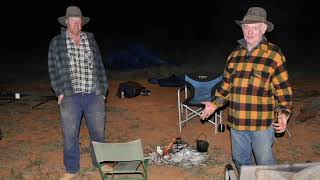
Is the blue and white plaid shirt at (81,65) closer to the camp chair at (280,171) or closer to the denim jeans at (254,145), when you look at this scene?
the denim jeans at (254,145)

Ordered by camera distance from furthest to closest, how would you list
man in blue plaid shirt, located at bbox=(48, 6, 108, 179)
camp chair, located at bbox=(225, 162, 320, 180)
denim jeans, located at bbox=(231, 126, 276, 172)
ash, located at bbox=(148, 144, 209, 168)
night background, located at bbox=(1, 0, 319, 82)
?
night background, located at bbox=(1, 0, 319, 82) → ash, located at bbox=(148, 144, 209, 168) → man in blue plaid shirt, located at bbox=(48, 6, 108, 179) → denim jeans, located at bbox=(231, 126, 276, 172) → camp chair, located at bbox=(225, 162, 320, 180)

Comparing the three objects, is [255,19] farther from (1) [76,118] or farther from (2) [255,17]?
(1) [76,118]

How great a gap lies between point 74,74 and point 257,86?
214cm

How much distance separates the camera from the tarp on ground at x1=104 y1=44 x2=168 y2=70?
1294 centimetres

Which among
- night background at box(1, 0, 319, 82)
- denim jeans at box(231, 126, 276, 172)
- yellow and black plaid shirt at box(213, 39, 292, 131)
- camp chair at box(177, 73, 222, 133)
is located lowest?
night background at box(1, 0, 319, 82)

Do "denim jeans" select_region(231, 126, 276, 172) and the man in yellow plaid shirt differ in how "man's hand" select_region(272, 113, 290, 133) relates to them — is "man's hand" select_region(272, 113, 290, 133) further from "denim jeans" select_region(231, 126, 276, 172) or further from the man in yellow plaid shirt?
"denim jeans" select_region(231, 126, 276, 172)

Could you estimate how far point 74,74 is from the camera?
4.60m

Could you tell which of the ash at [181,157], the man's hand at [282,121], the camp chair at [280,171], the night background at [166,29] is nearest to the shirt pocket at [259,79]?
the man's hand at [282,121]

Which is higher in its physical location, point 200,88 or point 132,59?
point 200,88

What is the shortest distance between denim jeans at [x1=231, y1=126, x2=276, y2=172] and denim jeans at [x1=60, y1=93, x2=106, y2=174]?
175 centimetres

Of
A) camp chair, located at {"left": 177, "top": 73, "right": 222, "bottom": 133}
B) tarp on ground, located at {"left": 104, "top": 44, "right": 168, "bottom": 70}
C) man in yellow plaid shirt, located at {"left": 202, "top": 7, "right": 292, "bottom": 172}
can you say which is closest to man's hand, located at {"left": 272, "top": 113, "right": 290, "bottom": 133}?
man in yellow plaid shirt, located at {"left": 202, "top": 7, "right": 292, "bottom": 172}

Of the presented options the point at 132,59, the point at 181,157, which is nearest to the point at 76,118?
the point at 181,157

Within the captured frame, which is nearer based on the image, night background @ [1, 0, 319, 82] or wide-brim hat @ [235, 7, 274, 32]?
wide-brim hat @ [235, 7, 274, 32]

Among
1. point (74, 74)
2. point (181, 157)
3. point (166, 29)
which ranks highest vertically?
point (74, 74)
